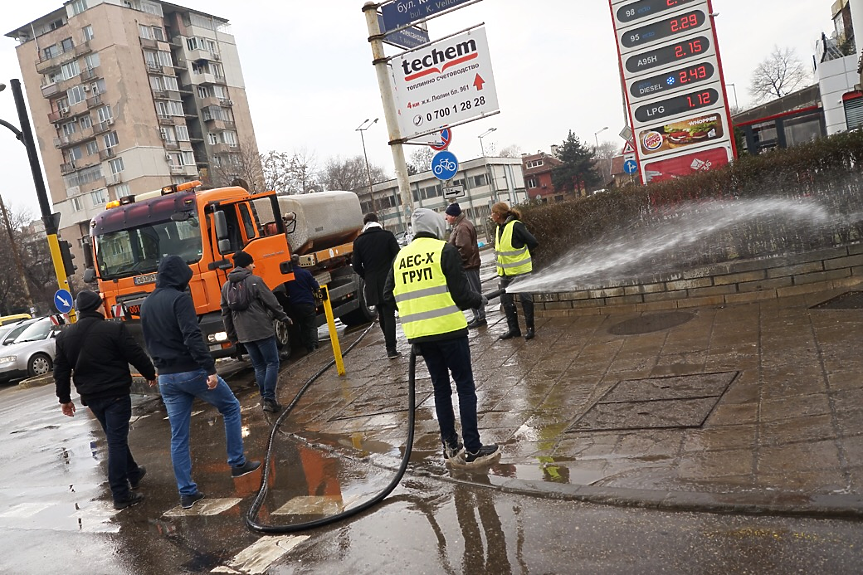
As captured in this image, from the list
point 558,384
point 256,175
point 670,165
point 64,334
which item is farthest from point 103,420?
point 256,175

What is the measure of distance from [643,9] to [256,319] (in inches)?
492

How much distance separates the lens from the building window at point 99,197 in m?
65.4

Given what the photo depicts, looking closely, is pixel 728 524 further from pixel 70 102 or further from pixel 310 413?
pixel 70 102

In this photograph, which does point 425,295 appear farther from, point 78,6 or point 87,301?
point 78,6

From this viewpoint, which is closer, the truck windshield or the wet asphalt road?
the wet asphalt road

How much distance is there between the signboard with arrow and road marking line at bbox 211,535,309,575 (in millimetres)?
8178

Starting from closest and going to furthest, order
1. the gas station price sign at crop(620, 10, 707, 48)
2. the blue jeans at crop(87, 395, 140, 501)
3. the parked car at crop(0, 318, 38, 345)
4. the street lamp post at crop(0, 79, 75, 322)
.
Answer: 1. the blue jeans at crop(87, 395, 140, 501)
2. the street lamp post at crop(0, 79, 75, 322)
3. the gas station price sign at crop(620, 10, 707, 48)
4. the parked car at crop(0, 318, 38, 345)

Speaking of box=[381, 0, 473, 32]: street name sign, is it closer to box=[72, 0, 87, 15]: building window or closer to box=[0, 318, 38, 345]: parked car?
box=[0, 318, 38, 345]: parked car

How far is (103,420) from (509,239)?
5143 mm

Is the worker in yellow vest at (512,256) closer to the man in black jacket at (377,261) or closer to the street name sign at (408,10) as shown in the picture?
the man in black jacket at (377,261)

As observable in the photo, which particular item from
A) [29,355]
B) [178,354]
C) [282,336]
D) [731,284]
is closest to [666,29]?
[731,284]

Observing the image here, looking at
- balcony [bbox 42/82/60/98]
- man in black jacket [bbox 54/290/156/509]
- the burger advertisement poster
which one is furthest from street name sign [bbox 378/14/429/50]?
balcony [bbox 42/82/60/98]

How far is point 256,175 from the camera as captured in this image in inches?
1950

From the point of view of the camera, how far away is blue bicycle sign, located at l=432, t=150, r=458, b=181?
1279 cm
